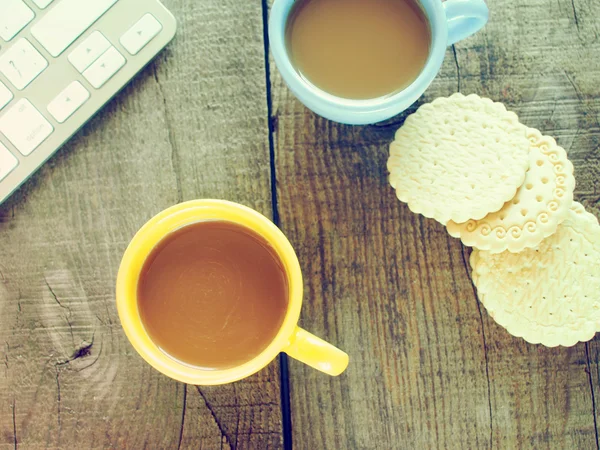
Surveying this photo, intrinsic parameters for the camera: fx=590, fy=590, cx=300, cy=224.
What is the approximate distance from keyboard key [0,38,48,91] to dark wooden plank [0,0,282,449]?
85mm

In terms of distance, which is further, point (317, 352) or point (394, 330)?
point (394, 330)

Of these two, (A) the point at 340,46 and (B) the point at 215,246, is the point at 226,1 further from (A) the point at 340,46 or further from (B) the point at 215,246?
(B) the point at 215,246

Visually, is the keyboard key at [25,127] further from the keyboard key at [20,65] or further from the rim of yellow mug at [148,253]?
the rim of yellow mug at [148,253]

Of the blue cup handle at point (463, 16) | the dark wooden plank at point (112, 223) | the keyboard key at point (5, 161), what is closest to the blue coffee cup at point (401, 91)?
the blue cup handle at point (463, 16)

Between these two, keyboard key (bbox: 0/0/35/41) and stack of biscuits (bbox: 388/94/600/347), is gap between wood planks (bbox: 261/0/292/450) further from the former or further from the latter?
keyboard key (bbox: 0/0/35/41)

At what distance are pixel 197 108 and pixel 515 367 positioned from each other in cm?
49

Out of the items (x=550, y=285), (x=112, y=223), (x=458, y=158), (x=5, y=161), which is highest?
(x=5, y=161)

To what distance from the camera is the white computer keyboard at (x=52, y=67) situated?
0.68 m

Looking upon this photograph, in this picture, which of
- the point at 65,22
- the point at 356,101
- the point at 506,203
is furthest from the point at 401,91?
the point at 65,22

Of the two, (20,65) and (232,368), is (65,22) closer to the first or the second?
(20,65)

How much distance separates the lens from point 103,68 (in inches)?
27.0

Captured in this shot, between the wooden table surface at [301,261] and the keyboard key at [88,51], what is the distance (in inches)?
2.3

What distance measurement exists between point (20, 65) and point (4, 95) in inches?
1.5

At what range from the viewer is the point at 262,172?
712mm
